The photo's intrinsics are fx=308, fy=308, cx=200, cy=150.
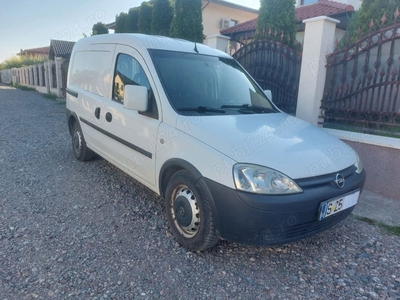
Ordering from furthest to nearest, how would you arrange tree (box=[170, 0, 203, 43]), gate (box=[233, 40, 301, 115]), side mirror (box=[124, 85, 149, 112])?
tree (box=[170, 0, 203, 43]), gate (box=[233, 40, 301, 115]), side mirror (box=[124, 85, 149, 112])

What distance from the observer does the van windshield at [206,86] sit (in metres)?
3.24

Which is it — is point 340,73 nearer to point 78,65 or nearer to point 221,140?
point 221,140

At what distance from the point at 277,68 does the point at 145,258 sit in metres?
4.50

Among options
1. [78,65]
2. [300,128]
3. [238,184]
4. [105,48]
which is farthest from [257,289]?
[78,65]

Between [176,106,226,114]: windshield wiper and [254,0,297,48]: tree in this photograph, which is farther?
[254,0,297,48]: tree

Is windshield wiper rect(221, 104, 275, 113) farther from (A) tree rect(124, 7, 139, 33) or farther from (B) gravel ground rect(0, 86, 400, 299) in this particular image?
(A) tree rect(124, 7, 139, 33)

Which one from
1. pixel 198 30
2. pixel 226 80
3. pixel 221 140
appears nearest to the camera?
pixel 221 140

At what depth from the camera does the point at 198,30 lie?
927 centimetres

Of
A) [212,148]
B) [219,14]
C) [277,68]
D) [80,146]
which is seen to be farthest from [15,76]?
[212,148]

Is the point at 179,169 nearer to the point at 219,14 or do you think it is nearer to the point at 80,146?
the point at 80,146

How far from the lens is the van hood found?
8.18ft

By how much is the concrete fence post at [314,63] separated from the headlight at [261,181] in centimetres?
316

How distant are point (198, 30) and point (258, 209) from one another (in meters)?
8.04

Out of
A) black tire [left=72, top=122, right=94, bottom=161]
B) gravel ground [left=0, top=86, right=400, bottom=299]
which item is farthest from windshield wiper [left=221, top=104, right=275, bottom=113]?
black tire [left=72, top=122, right=94, bottom=161]
